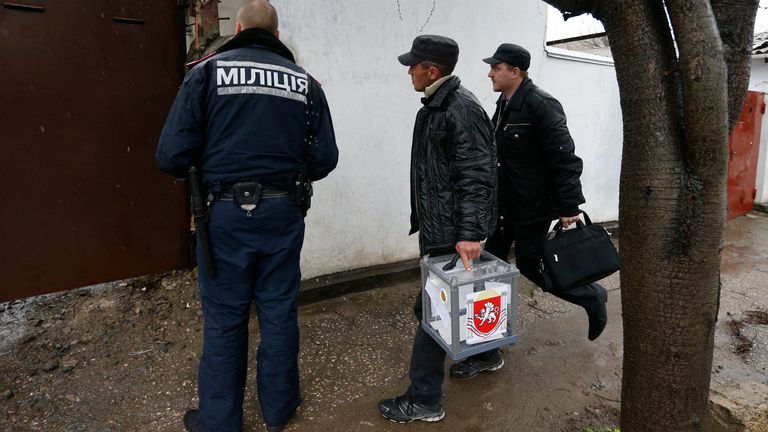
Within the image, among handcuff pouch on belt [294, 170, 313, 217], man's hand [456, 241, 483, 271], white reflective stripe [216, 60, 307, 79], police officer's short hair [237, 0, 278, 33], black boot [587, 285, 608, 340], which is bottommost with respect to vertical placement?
black boot [587, 285, 608, 340]

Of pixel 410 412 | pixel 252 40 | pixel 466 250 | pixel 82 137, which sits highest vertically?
pixel 252 40

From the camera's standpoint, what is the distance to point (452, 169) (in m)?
2.43

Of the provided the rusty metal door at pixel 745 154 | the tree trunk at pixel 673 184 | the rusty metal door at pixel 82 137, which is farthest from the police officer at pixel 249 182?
the rusty metal door at pixel 745 154

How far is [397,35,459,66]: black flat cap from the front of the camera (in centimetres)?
239

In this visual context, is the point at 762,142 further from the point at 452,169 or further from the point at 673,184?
the point at 673,184

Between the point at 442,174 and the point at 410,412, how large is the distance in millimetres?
1259

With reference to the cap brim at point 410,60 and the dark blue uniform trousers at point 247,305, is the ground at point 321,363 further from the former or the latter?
the cap brim at point 410,60

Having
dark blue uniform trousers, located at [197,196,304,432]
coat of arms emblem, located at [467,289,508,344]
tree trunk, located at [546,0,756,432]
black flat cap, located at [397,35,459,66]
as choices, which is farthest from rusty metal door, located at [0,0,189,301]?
tree trunk, located at [546,0,756,432]

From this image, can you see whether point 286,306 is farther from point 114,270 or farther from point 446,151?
point 114,270

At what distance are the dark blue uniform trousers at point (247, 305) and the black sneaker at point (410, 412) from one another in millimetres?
541


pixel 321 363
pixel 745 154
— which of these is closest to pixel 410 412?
pixel 321 363

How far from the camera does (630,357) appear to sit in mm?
1847

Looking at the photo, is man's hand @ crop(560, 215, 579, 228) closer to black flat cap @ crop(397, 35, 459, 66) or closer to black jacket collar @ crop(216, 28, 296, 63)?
black flat cap @ crop(397, 35, 459, 66)

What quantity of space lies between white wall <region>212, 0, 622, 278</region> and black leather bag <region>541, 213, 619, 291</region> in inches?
70.3
